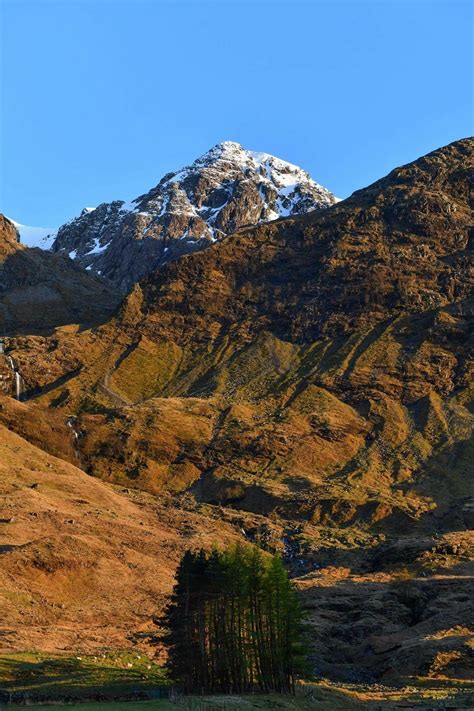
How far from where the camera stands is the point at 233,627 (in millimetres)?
65562

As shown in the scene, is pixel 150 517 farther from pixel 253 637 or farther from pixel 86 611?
pixel 253 637

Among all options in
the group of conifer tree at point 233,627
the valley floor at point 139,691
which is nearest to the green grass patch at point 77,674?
the valley floor at point 139,691

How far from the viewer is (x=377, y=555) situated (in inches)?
5881

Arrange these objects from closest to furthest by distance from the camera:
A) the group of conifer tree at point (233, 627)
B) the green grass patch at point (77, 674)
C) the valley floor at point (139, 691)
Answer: the valley floor at point (139, 691)
the green grass patch at point (77, 674)
the group of conifer tree at point (233, 627)

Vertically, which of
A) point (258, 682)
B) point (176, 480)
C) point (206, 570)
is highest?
point (176, 480)

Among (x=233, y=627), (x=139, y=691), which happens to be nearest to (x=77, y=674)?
(x=139, y=691)

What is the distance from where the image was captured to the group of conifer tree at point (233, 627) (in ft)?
211

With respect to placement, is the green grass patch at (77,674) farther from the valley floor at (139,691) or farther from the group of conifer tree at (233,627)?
the group of conifer tree at (233,627)

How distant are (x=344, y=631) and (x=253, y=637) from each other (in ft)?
145

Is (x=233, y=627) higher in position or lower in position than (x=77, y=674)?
higher

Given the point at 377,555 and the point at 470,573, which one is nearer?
the point at 470,573

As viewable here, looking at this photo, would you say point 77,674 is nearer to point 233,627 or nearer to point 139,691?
point 139,691

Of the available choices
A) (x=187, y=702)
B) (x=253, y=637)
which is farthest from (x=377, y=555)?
(x=187, y=702)

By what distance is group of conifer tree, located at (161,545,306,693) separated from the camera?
211 ft
